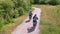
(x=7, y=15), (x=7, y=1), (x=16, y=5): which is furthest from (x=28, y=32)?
(x=16, y=5)

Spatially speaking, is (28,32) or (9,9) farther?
(9,9)

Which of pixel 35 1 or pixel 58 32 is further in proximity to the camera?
pixel 35 1

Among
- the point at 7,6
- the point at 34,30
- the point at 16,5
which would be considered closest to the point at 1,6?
the point at 7,6

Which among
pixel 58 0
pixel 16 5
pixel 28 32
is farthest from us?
pixel 58 0

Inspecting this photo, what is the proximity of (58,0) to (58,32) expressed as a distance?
49311mm

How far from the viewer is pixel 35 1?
230 ft

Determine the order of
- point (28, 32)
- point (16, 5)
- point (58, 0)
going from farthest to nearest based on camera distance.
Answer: point (58, 0) < point (16, 5) < point (28, 32)

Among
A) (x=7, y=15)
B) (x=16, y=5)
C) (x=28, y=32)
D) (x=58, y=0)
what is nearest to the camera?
(x=28, y=32)

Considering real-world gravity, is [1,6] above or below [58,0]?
above

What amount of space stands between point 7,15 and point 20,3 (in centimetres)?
1027

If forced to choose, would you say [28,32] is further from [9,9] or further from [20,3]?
[20,3]

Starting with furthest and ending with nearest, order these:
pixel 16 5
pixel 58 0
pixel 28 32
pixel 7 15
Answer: pixel 58 0
pixel 16 5
pixel 7 15
pixel 28 32

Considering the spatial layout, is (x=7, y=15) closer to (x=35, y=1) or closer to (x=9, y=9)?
(x=9, y=9)

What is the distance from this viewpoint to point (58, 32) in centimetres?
1953
